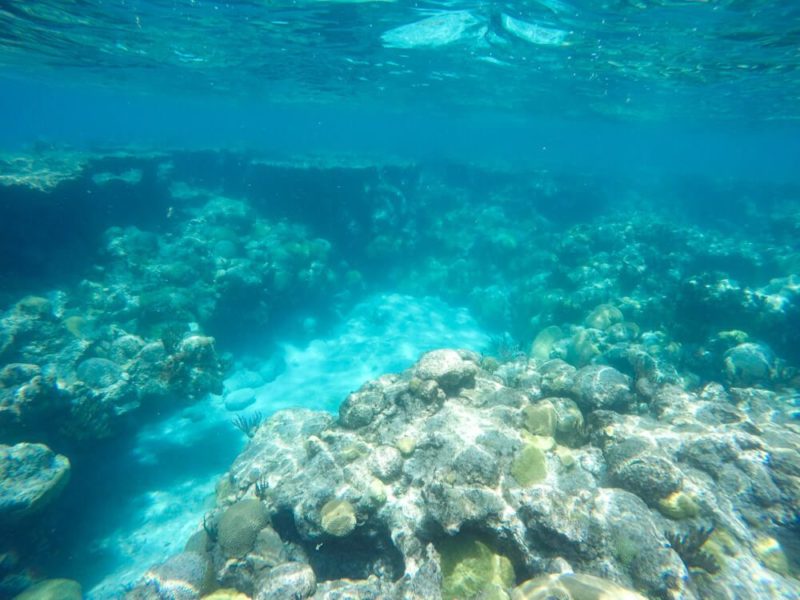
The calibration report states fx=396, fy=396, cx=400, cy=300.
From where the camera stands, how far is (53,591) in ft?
23.5

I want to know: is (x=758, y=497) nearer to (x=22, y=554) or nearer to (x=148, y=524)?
(x=148, y=524)

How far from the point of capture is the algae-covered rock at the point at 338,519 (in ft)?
Answer: 15.4

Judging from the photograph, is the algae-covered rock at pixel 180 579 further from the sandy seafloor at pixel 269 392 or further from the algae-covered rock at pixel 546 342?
the algae-covered rock at pixel 546 342

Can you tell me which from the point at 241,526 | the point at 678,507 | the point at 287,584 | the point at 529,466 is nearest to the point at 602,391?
the point at 678,507

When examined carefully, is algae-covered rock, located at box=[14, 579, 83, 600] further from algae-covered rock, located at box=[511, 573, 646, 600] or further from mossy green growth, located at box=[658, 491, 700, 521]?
→ mossy green growth, located at box=[658, 491, 700, 521]

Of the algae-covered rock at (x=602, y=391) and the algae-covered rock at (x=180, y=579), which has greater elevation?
the algae-covered rock at (x=602, y=391)

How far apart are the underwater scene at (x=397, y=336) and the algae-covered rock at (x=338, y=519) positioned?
45 mm

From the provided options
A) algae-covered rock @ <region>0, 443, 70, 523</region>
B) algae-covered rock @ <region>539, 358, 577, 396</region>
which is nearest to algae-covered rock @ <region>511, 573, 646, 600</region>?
algae-covered rock @ <region>539, 358, 577, 396</region>

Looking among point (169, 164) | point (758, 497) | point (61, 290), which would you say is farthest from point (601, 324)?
point (169, 164)

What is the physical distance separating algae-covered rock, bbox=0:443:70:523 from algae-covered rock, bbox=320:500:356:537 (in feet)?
20.3

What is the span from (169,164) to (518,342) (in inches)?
721

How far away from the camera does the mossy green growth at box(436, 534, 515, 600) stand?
3.90 metres

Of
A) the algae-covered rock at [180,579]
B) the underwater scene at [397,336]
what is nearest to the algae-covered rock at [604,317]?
the underwater scene at [397,336]

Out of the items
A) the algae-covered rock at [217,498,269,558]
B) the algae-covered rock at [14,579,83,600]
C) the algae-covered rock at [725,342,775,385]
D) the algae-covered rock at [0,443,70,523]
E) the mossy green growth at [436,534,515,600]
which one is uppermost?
the mossy green growth at [436,534,515,600]
